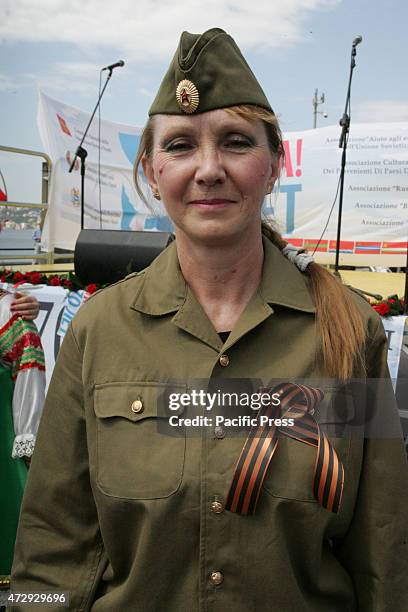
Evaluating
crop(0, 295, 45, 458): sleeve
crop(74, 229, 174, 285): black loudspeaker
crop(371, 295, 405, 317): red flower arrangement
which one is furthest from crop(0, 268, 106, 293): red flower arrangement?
crop(371, 295, 405, 317): red flower arrangement

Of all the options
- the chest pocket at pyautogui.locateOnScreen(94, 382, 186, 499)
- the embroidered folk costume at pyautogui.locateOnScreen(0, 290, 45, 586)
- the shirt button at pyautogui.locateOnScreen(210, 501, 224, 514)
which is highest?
the chest pocket at pyautogui.locateOnScreen(94, 382, 186, 499)

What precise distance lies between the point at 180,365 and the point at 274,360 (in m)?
0.17

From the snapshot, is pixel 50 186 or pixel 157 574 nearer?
pixel 157 574

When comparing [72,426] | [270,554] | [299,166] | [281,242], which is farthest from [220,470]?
[299,166]

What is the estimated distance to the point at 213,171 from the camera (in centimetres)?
96

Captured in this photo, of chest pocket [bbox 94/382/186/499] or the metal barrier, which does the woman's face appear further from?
the metal barrier

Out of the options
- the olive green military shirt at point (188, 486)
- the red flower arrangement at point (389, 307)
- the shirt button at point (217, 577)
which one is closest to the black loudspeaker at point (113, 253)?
the red flower arrangement at point (389, 307)

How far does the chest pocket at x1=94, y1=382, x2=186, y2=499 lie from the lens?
0.96m

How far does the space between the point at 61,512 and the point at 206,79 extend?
0.85 meters

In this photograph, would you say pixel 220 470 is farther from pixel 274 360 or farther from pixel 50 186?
pixel 50 186

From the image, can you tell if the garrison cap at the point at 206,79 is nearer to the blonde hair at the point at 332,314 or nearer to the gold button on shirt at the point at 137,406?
the blonde hair at the point at 332,314

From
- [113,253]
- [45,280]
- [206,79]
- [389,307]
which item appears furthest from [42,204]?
[206,79]

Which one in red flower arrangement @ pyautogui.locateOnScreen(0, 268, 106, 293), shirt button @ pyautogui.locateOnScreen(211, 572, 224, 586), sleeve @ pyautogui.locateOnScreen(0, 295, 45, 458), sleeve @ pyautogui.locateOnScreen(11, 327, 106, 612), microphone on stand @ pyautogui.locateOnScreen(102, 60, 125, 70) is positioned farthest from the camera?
microphone on stand @ pyautogui.locateOnScreen(102, 60, 125, 70)

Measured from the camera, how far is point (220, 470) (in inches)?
37.7
